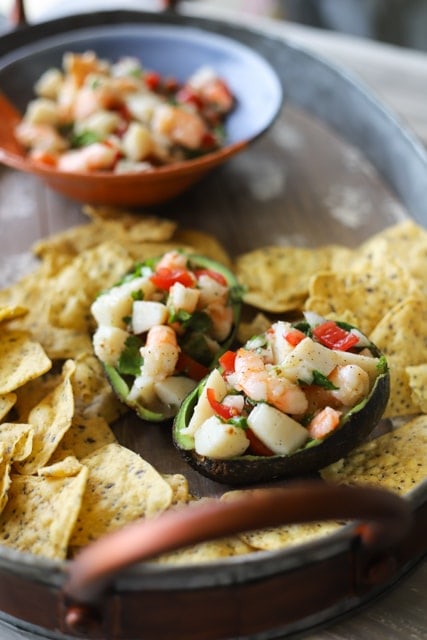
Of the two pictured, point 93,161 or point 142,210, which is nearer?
point 93,161

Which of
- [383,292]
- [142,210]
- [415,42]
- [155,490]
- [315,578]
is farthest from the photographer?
[415,42]

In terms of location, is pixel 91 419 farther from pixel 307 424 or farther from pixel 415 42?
pixel 415 42

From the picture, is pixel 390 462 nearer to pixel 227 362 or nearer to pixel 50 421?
pixel 227 362

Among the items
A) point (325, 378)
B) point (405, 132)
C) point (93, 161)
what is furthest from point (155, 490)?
point (405, 132)

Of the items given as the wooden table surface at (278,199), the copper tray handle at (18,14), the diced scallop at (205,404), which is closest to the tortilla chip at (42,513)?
the diced scallop at (205,404)

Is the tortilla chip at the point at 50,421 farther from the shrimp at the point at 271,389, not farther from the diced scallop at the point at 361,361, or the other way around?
the diced scallop at the point at 361,361

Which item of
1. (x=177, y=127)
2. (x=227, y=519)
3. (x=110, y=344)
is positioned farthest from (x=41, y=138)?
(x=227, y=519)
